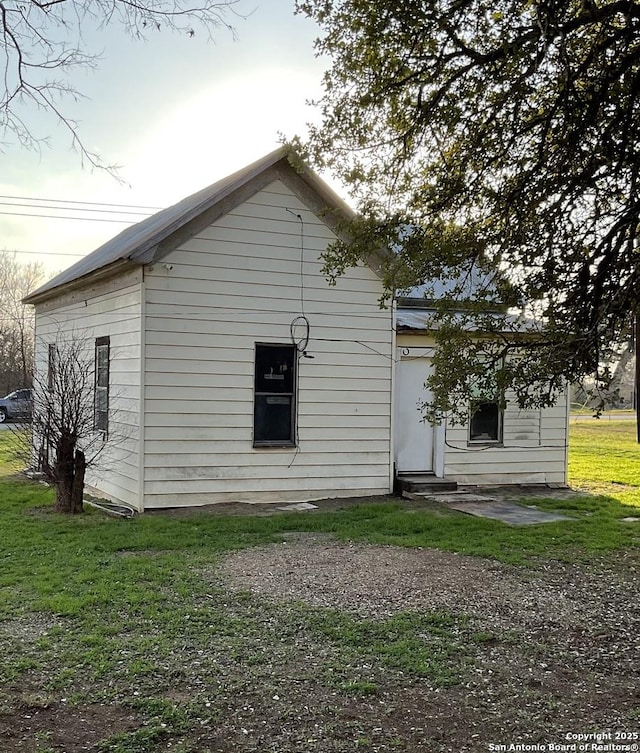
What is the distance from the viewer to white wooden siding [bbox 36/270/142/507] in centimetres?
988

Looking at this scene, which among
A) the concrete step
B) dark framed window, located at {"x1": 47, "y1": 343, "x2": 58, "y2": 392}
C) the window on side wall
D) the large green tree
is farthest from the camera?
the window on side wall

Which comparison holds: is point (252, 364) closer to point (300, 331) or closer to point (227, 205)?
point (300, 331)

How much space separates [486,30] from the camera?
6391 millimetres

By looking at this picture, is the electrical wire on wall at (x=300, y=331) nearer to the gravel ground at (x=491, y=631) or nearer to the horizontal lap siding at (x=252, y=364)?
the horizontal lap siding at (x=252, y=364)

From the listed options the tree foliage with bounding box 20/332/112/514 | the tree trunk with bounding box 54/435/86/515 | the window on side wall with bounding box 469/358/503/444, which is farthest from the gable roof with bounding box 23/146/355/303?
the window on side wall with bounding box 469/358/503/444

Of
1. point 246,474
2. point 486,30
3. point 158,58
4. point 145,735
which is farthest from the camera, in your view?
point 246,474

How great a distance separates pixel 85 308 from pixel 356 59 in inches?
291

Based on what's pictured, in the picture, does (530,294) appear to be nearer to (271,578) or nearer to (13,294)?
(271,578)

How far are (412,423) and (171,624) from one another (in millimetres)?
7402

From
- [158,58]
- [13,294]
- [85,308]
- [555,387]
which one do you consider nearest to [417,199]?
[555,387]

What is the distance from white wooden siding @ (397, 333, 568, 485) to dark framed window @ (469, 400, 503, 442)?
11 cm

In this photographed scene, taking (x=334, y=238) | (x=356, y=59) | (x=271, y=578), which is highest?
(x=356, y=59)

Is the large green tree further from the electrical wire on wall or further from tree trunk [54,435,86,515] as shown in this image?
tree trunk [54,435,86,515]

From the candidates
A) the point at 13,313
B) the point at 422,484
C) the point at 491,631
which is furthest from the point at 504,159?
the point at 13,313
